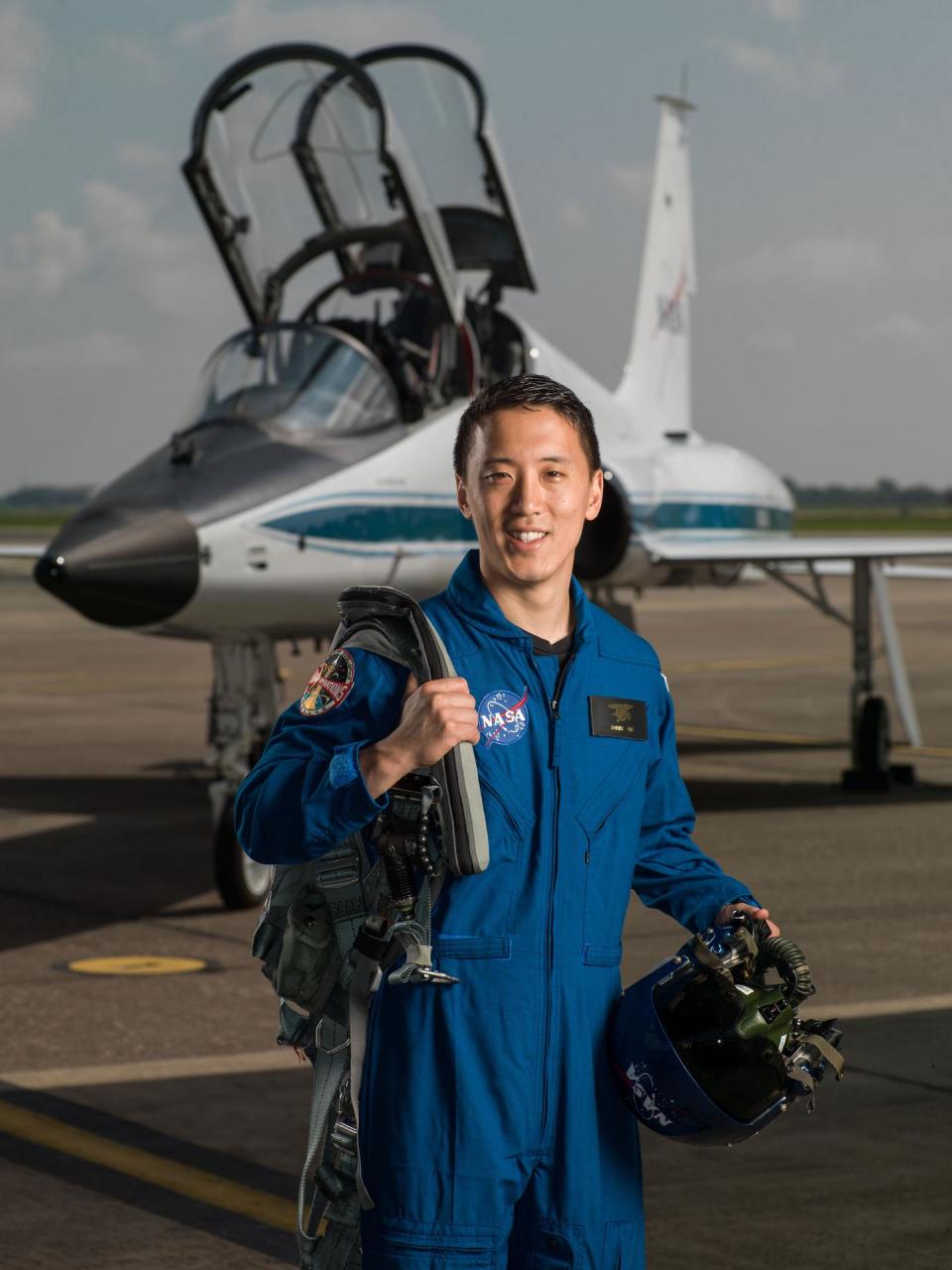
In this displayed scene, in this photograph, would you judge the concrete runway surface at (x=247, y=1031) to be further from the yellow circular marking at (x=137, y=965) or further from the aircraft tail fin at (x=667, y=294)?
the aircraft tail fin at (x=667, y=294)

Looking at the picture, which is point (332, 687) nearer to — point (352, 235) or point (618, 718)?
point (618, 718)

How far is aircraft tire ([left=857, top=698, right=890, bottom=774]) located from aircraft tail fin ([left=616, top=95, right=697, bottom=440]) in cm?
433

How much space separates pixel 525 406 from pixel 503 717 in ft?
1.69

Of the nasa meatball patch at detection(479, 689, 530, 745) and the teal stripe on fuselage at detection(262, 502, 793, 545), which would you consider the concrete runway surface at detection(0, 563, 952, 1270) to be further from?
the nasa meatball patch at detection(479, 689, 530, 745)

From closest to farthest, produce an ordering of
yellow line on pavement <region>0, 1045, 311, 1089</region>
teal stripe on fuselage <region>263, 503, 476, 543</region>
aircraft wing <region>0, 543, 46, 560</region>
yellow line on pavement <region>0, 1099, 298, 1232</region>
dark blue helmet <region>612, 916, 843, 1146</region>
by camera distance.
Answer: dark blue helmet <region>612, 916, 843, 1146</region> < yellow line on pavement <region>0, 1099, 298, 1232</region> < yellow line on pavement <region>0, 1045, 311, 1089</region> < teal stripe on fuselage <region>263, 503, 476, 543</region> < aircraft wing <region>0, 543, 46, 560</region>

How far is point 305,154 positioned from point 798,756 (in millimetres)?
7212

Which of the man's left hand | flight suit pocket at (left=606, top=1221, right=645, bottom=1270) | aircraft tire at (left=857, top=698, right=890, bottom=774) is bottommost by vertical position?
flight suit pocket at (left=606, top=1221, right=645, bottom=1270)

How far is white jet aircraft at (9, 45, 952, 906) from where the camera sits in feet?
33.1

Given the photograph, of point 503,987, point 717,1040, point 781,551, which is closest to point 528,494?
point 503,987

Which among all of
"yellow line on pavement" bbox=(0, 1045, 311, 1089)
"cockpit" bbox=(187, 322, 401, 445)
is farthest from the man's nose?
"cockpit" bbox=(187, 322, 401, 445)

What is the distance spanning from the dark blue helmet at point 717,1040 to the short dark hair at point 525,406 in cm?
85

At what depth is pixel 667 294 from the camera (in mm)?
19781

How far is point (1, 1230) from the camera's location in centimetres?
536

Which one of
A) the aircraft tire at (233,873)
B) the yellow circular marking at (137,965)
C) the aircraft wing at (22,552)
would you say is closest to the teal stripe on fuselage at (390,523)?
the aircraft tire at (233,873)
